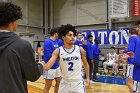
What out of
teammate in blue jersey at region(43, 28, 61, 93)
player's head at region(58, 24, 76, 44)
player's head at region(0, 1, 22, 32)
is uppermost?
player's head at region(0, 1, 22, 32)

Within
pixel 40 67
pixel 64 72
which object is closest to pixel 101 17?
pixel 64 72

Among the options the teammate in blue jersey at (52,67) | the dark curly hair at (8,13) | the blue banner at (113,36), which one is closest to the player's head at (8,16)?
the dark curly hair at (8,13)

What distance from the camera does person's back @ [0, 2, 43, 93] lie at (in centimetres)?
205

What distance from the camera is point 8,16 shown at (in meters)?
2.06

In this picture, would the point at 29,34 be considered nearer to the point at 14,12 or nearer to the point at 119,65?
the point at 119,65

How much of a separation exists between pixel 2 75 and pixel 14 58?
17cm

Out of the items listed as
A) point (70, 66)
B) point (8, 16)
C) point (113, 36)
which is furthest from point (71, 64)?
point (113, 36)

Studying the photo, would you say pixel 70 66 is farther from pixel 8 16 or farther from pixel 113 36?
pixel 113 36

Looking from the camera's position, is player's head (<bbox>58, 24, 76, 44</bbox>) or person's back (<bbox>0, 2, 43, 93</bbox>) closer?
person's back (<bbox>0, 2, 43, 93</bbox>)

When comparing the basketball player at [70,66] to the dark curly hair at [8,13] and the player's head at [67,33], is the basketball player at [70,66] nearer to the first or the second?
the player's head at [67,33]

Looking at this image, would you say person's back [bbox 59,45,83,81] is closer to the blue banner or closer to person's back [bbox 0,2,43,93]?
person's back [bbox 0,2,43,93]

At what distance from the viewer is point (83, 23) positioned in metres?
17.6

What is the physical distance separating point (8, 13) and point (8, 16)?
0.02 metres

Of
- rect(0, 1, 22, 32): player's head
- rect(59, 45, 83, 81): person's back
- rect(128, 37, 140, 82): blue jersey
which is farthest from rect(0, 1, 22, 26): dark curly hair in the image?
rect(128, 37, 140, 82): blue jersey
